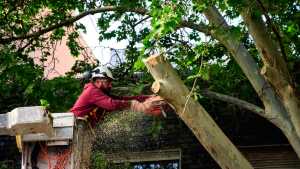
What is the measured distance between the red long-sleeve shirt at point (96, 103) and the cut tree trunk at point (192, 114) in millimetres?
692

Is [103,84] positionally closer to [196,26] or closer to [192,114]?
[192,114]

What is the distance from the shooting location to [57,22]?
36.1ft

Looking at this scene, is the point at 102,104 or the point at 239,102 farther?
the point at 239,102

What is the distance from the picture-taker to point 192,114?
633cm

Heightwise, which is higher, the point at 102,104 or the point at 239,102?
the point at 239,102

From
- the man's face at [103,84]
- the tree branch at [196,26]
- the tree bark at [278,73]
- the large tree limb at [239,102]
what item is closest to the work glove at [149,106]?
the man's face at [103,84]

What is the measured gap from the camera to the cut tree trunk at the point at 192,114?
20.7 ft

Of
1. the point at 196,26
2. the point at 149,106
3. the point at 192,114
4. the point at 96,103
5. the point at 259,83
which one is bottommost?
the point at 192,114

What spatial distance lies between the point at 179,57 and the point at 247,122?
2.78 metres

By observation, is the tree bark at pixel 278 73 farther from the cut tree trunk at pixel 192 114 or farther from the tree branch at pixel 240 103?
the cut tree trunk at pixel 192 114

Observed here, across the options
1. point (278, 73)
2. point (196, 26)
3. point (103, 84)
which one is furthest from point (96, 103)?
point (196, 26)

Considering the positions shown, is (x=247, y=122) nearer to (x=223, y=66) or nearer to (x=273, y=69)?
(x=223, y=66)

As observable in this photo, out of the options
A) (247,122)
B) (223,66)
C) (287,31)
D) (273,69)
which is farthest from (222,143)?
(247,122)

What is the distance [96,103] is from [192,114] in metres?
1.11
